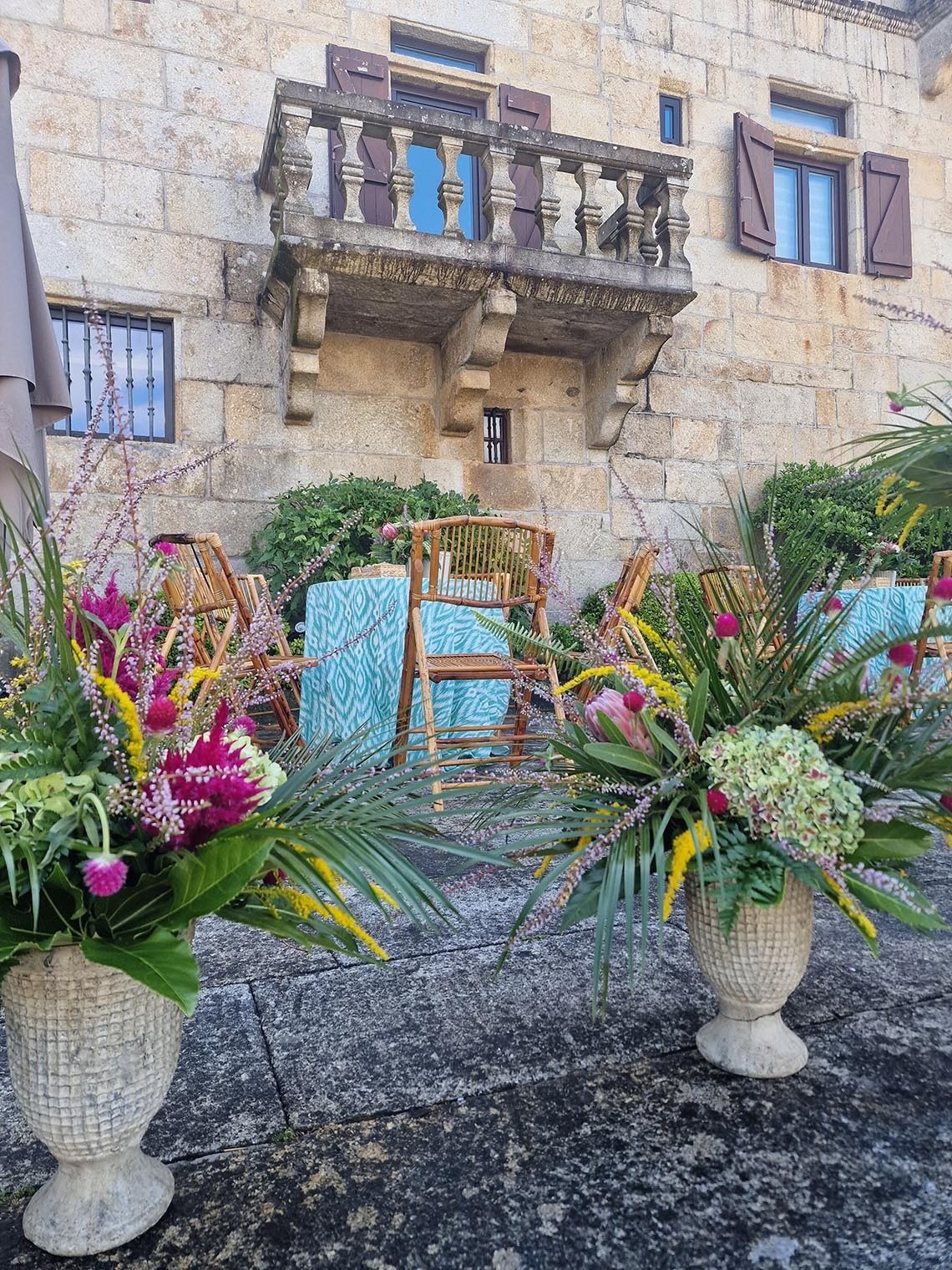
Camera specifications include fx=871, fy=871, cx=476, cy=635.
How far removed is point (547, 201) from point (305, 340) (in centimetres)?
205

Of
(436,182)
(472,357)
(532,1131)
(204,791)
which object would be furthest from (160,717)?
(436,182)

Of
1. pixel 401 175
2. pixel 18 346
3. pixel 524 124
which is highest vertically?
pixel 524 124

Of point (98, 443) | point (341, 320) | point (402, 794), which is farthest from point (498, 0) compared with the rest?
point (402, 794)

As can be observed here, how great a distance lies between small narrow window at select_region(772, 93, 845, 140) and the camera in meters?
8.12

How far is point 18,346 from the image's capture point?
2.77 meters

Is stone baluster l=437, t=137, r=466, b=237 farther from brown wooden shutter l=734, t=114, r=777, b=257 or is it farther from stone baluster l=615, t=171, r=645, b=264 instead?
brown wooden shutter l=734, t=114, r=777, b=257

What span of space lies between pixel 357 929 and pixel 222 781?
25cm

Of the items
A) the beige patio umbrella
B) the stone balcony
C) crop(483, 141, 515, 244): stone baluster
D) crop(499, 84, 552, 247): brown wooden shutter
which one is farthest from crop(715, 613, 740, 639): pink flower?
crop(499, 84, 552, 247): brown wooden shutter

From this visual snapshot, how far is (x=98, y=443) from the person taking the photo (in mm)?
5719

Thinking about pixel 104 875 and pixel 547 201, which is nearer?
pixel 104 875

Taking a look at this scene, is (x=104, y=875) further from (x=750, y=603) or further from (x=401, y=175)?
(x=401, y=175)

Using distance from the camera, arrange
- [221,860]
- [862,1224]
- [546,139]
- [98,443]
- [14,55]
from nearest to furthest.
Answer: [221,860] < [862,1224] < [14,55] < [98,443] < [546,139]

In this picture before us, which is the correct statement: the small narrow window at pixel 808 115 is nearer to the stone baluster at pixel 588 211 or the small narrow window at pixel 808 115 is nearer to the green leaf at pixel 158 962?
the stone baluster at pixel 588 211

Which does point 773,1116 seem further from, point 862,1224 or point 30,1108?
point 30,1108
